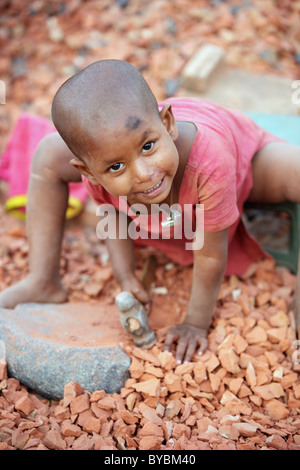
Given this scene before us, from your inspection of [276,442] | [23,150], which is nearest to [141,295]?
[276,442]

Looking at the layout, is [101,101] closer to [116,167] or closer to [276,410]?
[116,167]

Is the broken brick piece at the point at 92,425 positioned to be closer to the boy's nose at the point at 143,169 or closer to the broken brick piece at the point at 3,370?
the broken brick piece at the point at 3,370

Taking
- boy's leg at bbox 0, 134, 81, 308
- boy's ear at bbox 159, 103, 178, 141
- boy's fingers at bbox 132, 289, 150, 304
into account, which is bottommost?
boy's fingers at bbox 132, 289, 150, 304

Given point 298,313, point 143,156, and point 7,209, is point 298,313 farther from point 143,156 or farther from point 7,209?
point 7,209

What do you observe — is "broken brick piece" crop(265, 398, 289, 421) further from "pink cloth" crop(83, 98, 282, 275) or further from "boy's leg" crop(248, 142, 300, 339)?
"pink cloth" crop(83, 98, 282, 275)

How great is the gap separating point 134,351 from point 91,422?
27 centimetres

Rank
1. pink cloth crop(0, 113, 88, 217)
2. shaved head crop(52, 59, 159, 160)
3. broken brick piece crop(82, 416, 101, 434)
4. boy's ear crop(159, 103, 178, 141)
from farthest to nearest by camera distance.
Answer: pink cloth crop(0, 113, 88, 217)
broken brick piece crop(82, 416, 101, 434)
boy's ear crop(159, 103, 178, 141)
shaved head crop(52, 59, 159, 160)

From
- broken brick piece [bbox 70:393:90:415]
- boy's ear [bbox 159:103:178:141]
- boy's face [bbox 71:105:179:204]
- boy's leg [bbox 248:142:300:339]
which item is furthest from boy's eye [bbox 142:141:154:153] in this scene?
broken brick piece [bbox 70:393:90:415]

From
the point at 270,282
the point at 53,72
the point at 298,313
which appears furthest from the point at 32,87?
the point at 298,313

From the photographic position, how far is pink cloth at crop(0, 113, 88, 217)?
8.43 feet

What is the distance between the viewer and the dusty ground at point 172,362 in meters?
1.46

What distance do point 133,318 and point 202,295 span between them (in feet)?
0.85

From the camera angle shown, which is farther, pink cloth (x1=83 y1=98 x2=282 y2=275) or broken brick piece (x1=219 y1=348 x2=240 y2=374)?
broken brick piece (x1=219 y1=348 x2=240 y2=374)

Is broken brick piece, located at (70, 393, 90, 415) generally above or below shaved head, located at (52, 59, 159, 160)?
below
